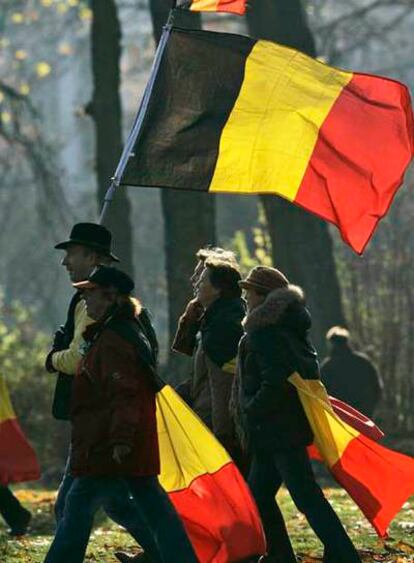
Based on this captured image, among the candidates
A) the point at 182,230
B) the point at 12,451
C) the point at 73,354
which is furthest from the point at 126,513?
the point at 182,230

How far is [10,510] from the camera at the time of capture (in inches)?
493

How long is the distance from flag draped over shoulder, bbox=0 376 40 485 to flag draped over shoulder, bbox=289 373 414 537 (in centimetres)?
352

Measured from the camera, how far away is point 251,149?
989cm

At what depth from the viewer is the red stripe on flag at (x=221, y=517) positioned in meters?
9.13

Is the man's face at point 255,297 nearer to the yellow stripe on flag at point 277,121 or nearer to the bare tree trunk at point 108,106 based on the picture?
the yellow stripe on flag at point 277,121

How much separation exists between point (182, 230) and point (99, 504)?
10.1m

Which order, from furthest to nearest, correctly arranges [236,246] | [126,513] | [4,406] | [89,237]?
1. [236,246]
2. [4,406]
3. [89,237]
4. [126,513]

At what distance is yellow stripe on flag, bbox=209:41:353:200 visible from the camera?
388 inches

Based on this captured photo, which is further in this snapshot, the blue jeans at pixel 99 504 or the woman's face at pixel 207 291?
the woman's face at pixel 207 291

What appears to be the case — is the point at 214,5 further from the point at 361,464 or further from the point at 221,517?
the point at 221,517

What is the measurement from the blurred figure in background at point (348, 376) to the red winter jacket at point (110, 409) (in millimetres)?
10168

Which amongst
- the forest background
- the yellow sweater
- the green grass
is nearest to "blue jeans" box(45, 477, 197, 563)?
the green grass

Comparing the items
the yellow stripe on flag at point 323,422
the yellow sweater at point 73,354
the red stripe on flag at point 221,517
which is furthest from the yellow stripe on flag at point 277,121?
the red stripe on flag at point 221,517

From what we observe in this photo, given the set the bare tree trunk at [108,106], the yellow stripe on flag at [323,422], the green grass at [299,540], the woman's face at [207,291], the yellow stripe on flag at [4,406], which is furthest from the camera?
the bare tree trunk at [108,106]
